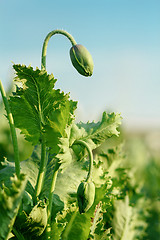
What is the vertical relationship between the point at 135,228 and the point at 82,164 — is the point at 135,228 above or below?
below

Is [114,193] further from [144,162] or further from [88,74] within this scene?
[144,162]

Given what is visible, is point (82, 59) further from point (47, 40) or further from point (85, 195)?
point (85, 195)

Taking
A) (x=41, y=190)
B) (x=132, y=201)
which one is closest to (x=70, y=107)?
(x=41, y=190)

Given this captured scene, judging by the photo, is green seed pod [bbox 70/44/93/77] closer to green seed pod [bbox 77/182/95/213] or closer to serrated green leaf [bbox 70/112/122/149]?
serrated green leaf [bbox 70/112/122/149]

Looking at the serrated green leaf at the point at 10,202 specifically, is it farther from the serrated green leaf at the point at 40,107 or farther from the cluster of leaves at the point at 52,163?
the serrated green leaf at the point at 40,107

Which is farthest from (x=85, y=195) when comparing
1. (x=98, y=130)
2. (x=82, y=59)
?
(x=82, y=59)

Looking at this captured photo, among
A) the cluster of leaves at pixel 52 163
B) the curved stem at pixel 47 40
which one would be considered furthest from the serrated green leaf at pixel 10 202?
the curved stem at pixel 47 40

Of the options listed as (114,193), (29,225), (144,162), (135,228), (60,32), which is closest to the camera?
(29,225)
